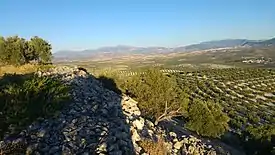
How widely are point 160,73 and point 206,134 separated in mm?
11270

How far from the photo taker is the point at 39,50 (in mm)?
49344

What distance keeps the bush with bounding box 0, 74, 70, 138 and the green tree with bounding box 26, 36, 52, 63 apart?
31.0 meters

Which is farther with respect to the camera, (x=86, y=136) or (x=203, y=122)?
(x=203, y=122)

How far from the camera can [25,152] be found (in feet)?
37.9

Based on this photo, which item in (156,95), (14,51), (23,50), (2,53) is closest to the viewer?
(156,95)

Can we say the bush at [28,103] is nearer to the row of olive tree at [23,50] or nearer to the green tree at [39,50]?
the row of olive tree at [23,50]

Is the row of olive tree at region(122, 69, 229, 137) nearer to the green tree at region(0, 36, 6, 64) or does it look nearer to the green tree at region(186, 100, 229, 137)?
the green tree at region(186, 100, 229, 137)

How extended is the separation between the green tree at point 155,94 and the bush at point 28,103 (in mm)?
14554

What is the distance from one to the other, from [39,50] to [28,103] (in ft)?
115

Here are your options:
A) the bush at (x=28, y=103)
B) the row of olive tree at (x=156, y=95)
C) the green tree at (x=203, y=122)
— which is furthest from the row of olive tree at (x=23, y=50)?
the bush at (x=28, y=103)

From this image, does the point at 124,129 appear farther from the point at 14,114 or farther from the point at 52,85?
the point at 52,85

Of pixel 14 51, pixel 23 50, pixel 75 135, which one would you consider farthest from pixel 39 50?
pixel 75 135

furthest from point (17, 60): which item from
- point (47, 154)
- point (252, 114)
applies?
point (252, 114)

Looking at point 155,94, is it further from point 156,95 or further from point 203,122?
point 203,122
